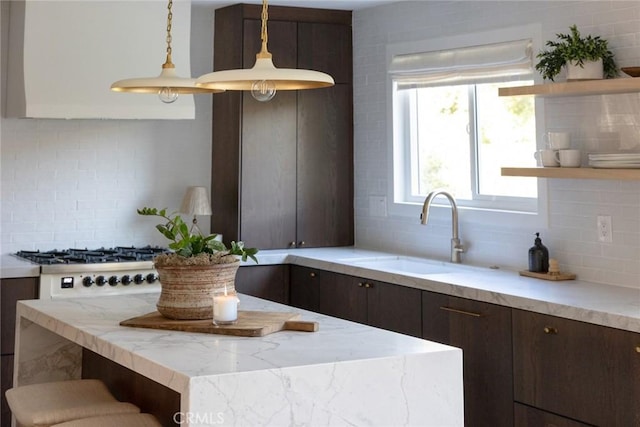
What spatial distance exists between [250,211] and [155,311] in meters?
2.38

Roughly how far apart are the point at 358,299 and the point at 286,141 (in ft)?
4.59

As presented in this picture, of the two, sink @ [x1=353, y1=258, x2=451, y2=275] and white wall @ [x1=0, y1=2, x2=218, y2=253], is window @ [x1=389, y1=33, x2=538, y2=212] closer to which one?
sink @ [x1=353, y1=258, x2=451, y2=275]

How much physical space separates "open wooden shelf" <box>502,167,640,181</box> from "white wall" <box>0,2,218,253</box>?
2287 millimetres

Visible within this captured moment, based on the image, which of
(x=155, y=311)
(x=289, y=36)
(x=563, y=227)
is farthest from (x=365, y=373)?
(x=289, y=36)

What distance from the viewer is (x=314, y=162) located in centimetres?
573

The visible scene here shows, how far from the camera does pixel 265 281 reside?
526 cm

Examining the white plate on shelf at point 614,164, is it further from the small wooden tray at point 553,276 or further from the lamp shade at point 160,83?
the lamp shade at point 160,83

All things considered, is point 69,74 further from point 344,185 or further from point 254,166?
point 344,185

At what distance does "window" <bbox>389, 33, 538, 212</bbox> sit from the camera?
4652mm

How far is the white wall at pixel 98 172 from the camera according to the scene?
5.18m

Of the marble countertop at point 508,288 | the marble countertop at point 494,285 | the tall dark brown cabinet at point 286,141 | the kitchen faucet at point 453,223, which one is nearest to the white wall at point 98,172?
the tall dark brown cabinet at point 286,141

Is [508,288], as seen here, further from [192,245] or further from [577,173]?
[192,245]

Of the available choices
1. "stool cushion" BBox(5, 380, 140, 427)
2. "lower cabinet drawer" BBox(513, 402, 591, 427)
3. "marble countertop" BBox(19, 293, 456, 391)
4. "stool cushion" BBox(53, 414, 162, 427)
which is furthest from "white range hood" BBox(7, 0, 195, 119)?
"lower cabinet drawer" BBox(513, 402, 591, 427)

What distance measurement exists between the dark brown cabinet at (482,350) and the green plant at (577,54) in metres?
1.20
